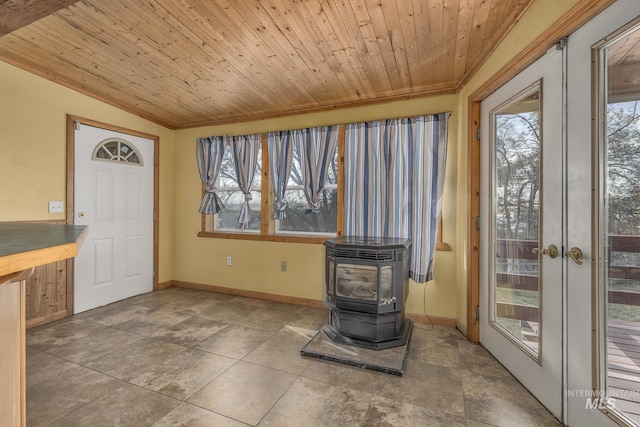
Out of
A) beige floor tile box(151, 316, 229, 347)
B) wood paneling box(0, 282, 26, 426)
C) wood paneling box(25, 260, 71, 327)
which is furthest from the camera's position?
wood paneling box(25, 260, 71, 327)

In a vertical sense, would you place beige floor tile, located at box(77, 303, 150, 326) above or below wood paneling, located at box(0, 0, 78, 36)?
below

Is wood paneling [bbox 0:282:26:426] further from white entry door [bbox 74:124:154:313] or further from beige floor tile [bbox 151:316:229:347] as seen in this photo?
white entry door [bbox 74:124:154:313]

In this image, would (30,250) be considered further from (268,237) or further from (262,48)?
(268,237)

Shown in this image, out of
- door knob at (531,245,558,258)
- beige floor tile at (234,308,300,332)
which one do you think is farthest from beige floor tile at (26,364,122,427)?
door knob at (531,245,558,258)

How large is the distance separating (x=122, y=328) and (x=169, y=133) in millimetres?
2719

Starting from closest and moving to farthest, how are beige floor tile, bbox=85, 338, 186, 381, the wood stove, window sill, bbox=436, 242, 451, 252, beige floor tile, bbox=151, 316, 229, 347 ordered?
beige floor tile, bbox=85, 338, 186, 381 → the wood stove → beige floor tile, bbox=151, 316, 229, 347 → window sill, bbox=436, 242, 451, 252

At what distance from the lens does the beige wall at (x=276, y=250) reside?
9.68 feet

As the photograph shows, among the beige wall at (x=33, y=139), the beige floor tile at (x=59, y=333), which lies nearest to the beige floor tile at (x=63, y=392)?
the beige floor tile at (x=59, y=333)

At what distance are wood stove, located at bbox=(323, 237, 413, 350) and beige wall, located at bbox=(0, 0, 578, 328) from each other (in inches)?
28.1

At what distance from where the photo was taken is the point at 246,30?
2125mm

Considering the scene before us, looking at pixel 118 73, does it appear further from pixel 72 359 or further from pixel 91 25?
pixel 72 359

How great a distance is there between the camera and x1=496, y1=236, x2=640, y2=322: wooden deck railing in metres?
1.28

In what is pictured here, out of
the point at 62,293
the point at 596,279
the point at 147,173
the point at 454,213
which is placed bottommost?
the point at 62,293

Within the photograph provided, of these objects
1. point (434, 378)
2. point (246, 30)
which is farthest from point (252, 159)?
point (434, 378)
